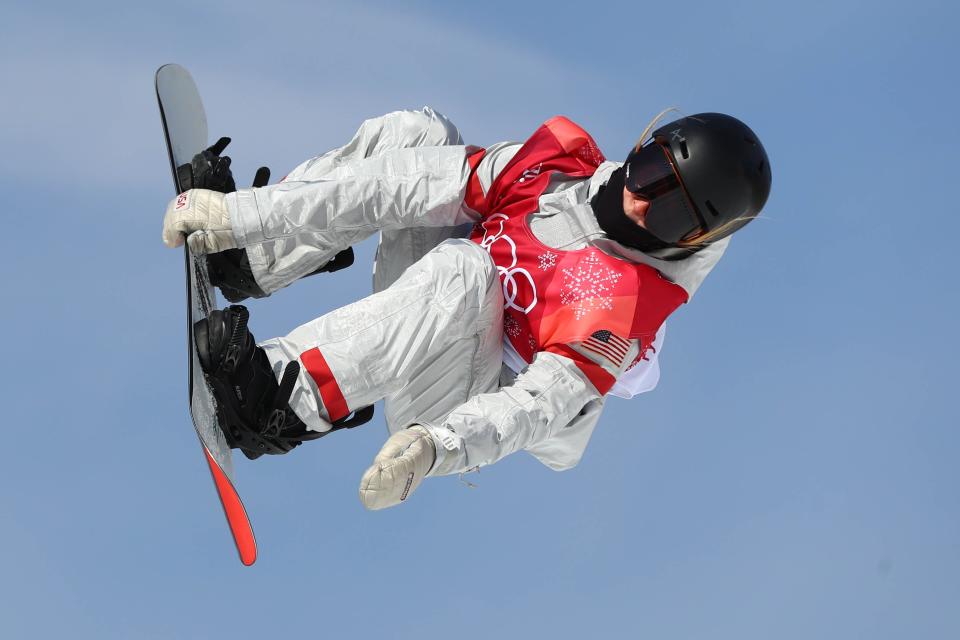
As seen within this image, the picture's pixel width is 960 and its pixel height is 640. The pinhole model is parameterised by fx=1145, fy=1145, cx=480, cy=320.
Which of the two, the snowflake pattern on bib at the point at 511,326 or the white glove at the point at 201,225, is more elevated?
the white glove at the point at 201,225

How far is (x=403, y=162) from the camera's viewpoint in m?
5.79

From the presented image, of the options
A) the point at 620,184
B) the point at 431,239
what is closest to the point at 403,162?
the point at 431,239

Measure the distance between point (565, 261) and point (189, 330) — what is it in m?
1.85

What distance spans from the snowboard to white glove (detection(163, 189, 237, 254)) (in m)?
0.09

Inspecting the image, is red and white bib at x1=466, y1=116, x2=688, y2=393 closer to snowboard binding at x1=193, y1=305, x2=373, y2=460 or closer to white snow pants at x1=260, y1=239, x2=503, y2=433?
white snow pants at x1=260, y1=239, x2=503, y2=433

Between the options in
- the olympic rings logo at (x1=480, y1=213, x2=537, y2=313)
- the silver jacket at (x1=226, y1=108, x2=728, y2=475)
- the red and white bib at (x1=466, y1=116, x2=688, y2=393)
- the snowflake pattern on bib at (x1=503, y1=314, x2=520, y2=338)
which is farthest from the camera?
the snowflake pattern on bib at (x1=503, y1=314, x2=520, y2=338)

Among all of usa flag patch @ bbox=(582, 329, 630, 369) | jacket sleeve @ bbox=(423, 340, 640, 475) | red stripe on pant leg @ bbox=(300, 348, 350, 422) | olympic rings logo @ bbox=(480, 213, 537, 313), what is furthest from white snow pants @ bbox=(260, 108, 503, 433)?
usa flag patch @ bbox=(582, 329, 630, 369)

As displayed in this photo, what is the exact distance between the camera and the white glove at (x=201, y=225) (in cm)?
546

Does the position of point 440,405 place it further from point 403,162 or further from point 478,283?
point 403,162

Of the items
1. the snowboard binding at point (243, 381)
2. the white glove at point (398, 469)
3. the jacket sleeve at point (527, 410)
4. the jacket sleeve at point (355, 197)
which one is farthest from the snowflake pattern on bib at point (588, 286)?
the snowboard binding at point (243, 381)

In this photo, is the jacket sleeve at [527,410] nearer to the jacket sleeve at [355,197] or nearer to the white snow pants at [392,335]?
the white snow pants at [392,335]

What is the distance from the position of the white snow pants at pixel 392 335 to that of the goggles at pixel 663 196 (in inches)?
31.9

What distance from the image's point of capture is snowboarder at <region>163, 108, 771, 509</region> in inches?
205

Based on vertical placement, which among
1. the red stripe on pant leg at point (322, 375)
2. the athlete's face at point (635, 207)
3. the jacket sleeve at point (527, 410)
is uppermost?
the athlete's face at point (635, 207)
